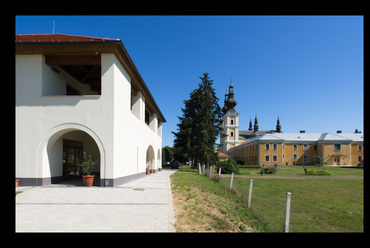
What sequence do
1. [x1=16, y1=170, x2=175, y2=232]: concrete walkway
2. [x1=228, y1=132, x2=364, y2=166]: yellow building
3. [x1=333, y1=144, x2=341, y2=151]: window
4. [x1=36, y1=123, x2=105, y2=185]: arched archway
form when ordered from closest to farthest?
[x1=16, y1=170, x2=175, y2=232]: concrete walkway
[x1=36, y1=123, x2=105, y2=185]: arched archway
[x1=228, y1=132, x2=364, y2=166]: yellow building
[x1=333, y1=144, x2=341, y2=151]: window

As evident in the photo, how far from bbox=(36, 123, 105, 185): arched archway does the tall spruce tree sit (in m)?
13.4

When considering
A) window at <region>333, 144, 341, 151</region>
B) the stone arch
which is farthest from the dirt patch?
window at <region>333, 144, 341, 151</region>

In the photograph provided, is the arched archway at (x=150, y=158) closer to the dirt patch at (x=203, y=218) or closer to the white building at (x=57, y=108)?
the white building at (x=57, y=108)

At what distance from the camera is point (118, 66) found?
11500mm

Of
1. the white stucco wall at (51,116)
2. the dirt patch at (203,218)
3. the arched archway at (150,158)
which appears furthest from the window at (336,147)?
the white stucco wall at (51,116)

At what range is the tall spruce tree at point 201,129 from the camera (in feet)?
79.7

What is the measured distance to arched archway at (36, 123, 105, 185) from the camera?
10719 mm

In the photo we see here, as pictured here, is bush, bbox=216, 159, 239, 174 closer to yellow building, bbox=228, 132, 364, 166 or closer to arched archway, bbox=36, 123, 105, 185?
arched archway, bbox=36, 123, 105, 185

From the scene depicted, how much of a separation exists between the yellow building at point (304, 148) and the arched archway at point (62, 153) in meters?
42.3

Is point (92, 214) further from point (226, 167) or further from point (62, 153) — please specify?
point (226, 167)
